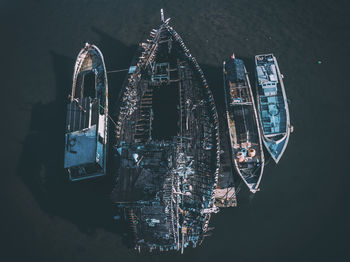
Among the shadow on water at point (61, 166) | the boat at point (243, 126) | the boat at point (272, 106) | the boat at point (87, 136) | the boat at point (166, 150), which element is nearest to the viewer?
the boat at point (166, 150)

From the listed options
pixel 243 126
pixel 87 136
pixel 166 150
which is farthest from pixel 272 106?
pixel 87 136

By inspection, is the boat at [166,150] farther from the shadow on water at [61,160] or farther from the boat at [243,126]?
the shadow on water at [61,160]

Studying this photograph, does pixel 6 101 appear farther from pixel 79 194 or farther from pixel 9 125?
pixel 79 194

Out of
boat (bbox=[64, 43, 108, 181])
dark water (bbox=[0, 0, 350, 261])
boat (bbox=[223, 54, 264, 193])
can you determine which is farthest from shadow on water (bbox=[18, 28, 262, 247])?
boat (bbox=[223, 54, 264, 193])

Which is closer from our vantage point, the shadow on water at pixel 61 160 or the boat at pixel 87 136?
the boat at pixel 87 136

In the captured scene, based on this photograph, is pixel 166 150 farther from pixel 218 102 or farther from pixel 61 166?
pixel 61 166

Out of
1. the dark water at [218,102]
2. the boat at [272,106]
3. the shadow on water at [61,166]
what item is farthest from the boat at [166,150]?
the boat at [272,106]

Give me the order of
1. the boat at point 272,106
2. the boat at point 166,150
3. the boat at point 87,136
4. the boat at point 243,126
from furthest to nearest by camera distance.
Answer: the boat at point 87,136
the boat at point 272,106
the boat at point 243,126
the boat at point 166,150
